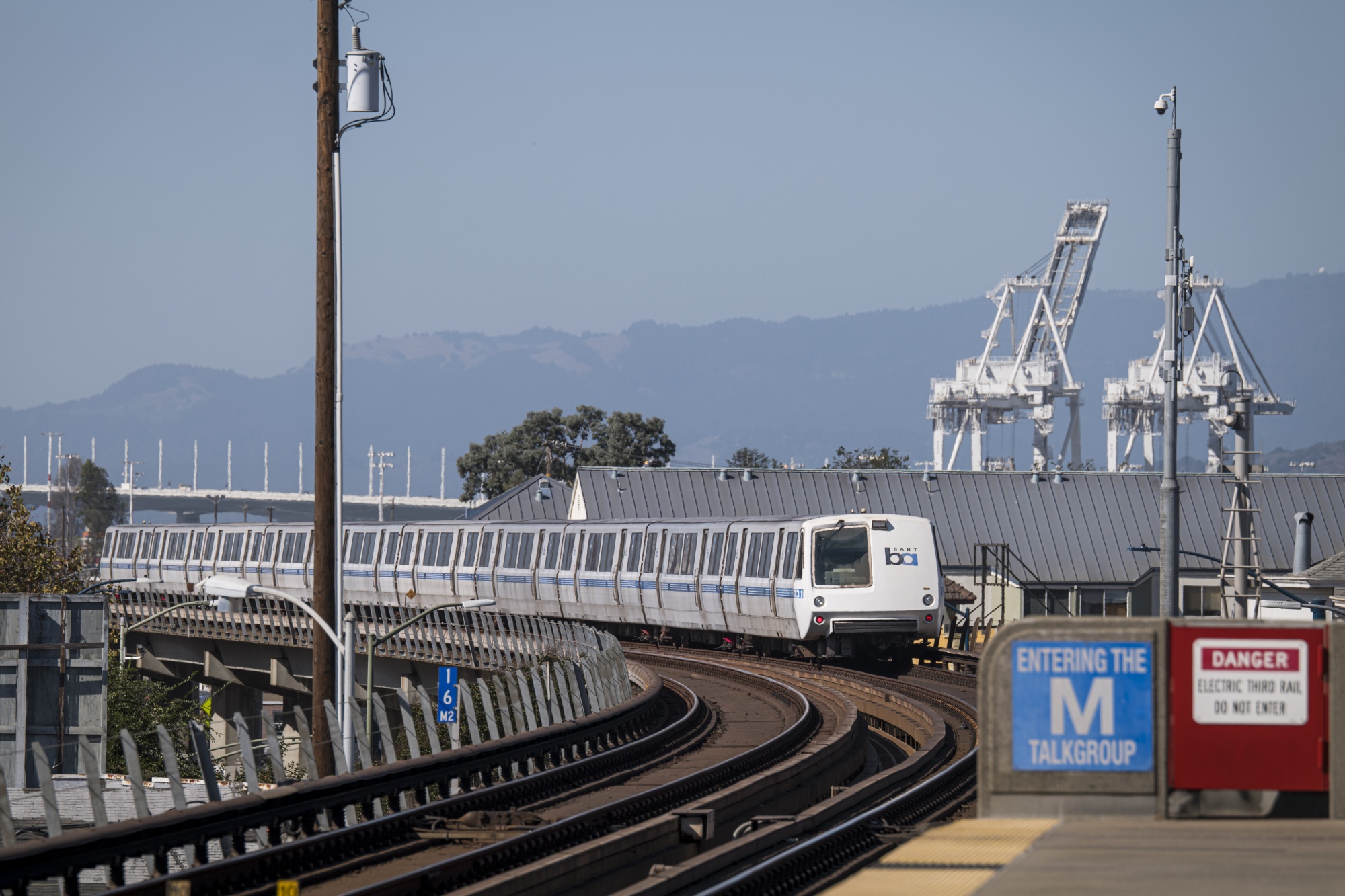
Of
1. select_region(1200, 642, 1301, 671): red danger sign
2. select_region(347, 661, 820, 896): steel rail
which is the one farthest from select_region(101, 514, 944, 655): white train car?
select_region(1200, 642, 1301, 671): red danger sign

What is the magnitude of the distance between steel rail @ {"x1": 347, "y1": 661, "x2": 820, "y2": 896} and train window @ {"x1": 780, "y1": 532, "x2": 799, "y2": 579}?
9743mm

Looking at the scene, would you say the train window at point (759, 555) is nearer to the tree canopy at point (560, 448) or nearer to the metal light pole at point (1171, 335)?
the metal light pole at point (1171, 335)

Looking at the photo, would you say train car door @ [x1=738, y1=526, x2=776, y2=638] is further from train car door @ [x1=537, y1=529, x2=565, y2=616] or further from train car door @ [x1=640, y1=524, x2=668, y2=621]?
train car door @ [x1=537, y1=529, x2=565, y2=616]

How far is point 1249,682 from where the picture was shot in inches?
331

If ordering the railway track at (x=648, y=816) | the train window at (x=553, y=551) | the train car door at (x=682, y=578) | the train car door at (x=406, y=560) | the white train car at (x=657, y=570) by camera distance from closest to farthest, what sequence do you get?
1. the railway track at (x=648, y=816)
2. the white train car at (x=657, y=570)
3. the train car door at (x=682, y=578)
4. the train window at (x=553, y=551)
5. the train car door at (x=406, y=560)

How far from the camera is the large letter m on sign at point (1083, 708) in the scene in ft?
27.7

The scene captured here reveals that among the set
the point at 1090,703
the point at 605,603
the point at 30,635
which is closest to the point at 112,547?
the point at 605,603

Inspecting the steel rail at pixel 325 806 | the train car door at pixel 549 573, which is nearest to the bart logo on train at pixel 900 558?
the steel rail at pixel 325 806

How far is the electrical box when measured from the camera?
8.36 metres

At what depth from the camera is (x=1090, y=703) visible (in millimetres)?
8492

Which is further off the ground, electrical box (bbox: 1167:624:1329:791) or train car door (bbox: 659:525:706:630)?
electrical box (bbox: 1167:624:1329:791)

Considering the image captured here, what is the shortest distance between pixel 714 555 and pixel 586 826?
71.9 ft

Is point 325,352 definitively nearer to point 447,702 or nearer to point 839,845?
point 447,702

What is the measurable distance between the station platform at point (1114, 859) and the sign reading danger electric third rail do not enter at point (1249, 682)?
1.91 feet
